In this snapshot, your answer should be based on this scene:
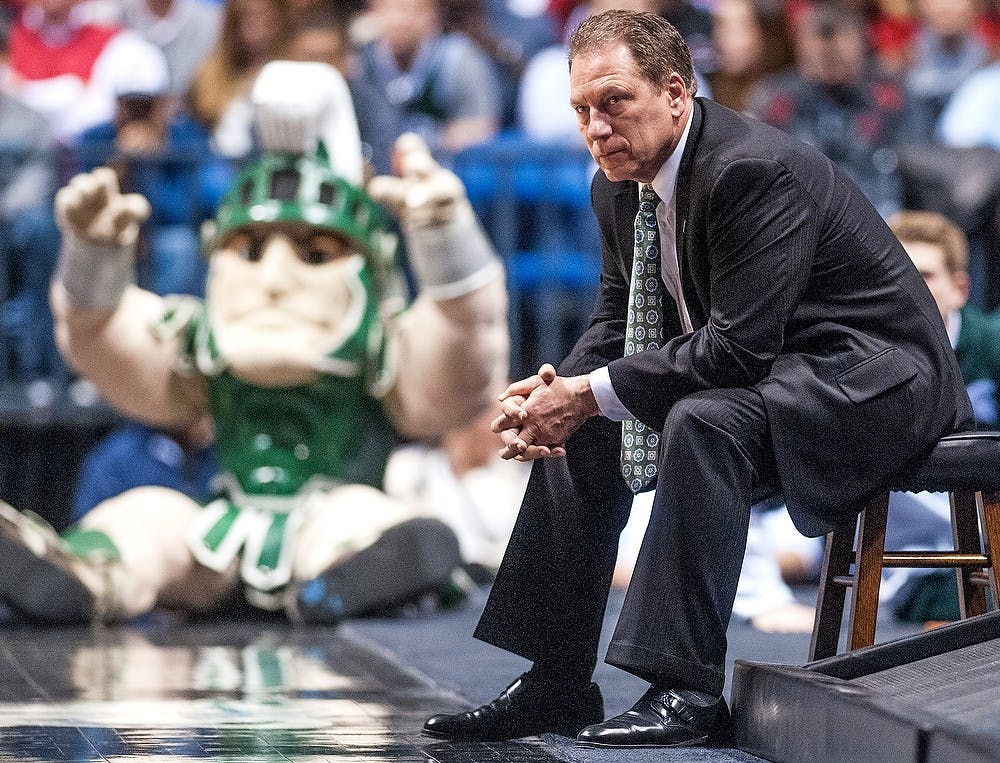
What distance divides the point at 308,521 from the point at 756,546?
1.33 m

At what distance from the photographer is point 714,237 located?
113 inches

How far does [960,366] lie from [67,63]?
4.36 meters

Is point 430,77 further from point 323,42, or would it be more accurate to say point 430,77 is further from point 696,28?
point 696,28

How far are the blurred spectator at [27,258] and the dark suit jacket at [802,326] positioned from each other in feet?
13.3

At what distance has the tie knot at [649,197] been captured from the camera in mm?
3036

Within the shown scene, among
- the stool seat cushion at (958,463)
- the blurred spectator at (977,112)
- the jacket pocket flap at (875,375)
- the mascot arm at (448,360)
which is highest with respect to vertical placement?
the blurred spectator at (977,112)

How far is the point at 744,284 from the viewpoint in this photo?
285cm

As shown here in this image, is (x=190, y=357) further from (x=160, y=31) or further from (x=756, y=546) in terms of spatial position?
(x=160, y=31)

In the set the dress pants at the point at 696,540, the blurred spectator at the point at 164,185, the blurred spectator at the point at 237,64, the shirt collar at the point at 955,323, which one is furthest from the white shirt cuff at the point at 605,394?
the blurred spectator at the point at 237,64

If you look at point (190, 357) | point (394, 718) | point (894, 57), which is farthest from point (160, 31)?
point (394, 718)

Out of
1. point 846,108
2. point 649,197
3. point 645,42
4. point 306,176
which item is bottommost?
point 649,197

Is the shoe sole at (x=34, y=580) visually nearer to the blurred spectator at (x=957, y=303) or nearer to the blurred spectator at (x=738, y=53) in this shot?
the blurred spectator at (x=957, y=303)

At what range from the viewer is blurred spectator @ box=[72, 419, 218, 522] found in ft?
19.3

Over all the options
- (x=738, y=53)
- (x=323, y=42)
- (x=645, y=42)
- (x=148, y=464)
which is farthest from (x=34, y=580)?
(x=738, y=53)
